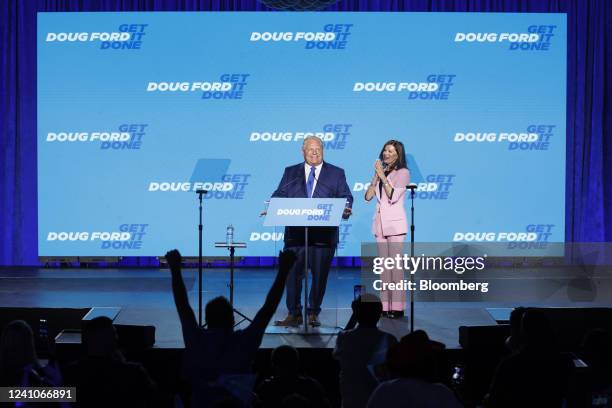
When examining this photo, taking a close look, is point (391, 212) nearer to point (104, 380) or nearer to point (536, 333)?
point (536, 333)

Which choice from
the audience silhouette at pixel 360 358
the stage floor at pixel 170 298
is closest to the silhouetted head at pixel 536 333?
the audience silhouette at pixel 360 358

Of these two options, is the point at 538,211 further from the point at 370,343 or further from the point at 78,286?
the point at 370,343

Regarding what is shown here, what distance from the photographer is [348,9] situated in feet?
33.7

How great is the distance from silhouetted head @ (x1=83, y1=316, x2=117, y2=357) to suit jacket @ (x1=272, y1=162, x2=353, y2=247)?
124 inches

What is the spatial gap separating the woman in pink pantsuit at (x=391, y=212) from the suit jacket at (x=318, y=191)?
0.84ft

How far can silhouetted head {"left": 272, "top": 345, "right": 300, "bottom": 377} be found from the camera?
3383mm

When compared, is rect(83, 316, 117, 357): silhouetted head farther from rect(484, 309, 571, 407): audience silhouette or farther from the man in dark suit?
the man in dark suit

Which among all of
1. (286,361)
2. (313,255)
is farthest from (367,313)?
(313,255)

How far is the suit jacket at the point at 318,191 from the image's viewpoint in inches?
246

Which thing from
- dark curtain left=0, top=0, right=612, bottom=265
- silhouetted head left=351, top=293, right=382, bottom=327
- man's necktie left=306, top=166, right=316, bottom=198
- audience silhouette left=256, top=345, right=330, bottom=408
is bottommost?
audience silhouette left=256, top=345, right=330, bottom=408

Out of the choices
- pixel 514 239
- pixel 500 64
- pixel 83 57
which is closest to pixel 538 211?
pixel 514 239

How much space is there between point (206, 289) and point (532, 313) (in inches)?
209

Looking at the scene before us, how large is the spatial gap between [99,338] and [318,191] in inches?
137

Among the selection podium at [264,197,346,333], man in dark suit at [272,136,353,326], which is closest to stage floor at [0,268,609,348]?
man in dark suit at [272,136,353,326]
